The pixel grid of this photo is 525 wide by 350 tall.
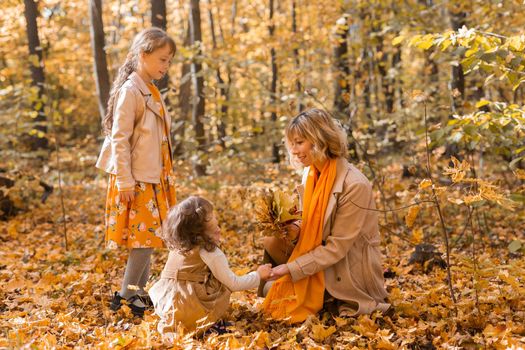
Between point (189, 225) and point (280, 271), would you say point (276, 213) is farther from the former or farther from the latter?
point (189, 225)

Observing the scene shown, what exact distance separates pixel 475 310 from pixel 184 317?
184 centimetres

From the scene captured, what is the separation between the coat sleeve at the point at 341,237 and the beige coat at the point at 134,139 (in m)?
1.21

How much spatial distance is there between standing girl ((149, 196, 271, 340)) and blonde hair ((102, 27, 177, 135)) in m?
1.12

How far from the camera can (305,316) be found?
3295mm

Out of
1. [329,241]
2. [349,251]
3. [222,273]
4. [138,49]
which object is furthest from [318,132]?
[138,49]

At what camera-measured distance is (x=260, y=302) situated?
376cm

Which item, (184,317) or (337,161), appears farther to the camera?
(337,161)

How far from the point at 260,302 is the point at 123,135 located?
1580 mm

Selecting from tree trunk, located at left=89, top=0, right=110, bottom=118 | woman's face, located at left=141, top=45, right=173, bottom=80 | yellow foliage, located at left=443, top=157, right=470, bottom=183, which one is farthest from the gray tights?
tree trunk, located at left=89, top=0, right=110, bottom=118

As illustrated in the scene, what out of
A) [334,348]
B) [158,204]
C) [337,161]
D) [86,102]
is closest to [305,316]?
[334,348]

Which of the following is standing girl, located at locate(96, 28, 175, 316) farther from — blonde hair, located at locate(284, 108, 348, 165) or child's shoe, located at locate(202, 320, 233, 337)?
blonde hair, located at locate(284, 108, 348, 165)

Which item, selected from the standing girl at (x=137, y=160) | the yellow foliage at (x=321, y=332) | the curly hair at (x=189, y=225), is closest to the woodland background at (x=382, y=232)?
the yellow foliage at (x=321, y=332)

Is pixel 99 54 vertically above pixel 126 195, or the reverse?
pixel 99 54

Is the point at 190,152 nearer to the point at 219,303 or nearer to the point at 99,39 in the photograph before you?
the point at 99,39
